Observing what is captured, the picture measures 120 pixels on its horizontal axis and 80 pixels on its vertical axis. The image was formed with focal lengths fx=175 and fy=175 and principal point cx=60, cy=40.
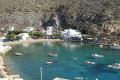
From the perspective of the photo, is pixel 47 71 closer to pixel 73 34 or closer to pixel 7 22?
pixel 73 34

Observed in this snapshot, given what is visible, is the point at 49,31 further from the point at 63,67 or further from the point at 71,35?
the point at 63,67

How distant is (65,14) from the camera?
128 metres

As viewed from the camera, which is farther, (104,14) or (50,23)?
(50,23)

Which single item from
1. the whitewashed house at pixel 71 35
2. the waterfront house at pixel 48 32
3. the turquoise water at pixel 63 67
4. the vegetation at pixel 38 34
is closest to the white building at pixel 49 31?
the waterfront house at pixel 48 32

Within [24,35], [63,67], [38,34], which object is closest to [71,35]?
[38,34]

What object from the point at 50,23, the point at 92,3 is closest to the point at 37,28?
the point at 50,23

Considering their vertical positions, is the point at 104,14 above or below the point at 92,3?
below

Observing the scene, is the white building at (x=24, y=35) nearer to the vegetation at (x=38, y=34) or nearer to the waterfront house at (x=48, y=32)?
the vegetation at (x=38, y=34)

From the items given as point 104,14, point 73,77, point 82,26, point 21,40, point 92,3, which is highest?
point 92,3

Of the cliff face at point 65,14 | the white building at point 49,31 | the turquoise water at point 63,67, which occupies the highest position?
the cliff face at point 65,14

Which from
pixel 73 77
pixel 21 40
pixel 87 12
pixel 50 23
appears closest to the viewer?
pixel 73 77

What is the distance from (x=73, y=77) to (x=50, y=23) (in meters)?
87.1

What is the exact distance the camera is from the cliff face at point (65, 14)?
103 m

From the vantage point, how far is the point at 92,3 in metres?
126
